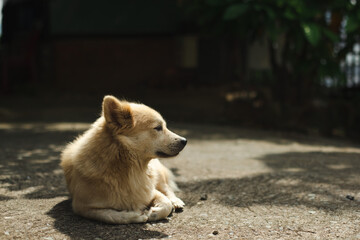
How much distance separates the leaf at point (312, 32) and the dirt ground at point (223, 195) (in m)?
2.26

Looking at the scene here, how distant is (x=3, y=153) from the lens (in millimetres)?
6664

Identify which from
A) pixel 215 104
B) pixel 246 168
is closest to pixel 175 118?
pixel 215 104

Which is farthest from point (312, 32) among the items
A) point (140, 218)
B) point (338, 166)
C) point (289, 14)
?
point (140, 218)

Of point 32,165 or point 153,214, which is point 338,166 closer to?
point 153,214

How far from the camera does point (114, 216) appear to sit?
148 inches

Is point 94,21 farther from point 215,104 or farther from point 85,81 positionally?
point 215,104

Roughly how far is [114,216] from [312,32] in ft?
21.7

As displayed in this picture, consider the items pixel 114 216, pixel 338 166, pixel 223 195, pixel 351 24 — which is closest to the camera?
pixel 114 216

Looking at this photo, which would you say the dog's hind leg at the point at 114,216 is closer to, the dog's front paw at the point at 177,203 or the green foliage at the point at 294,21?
the dog's front paw at the point at 177,203

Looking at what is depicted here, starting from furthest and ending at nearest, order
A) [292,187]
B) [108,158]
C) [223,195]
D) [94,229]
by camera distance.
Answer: [292,187], [223,195], [108,158], [94,229]

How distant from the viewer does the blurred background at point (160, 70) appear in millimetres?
11523

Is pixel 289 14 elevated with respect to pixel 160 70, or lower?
elevated

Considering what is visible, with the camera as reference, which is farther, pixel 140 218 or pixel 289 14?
pixel 289 14

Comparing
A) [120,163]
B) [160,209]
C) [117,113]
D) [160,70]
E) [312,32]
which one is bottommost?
[160,209]
